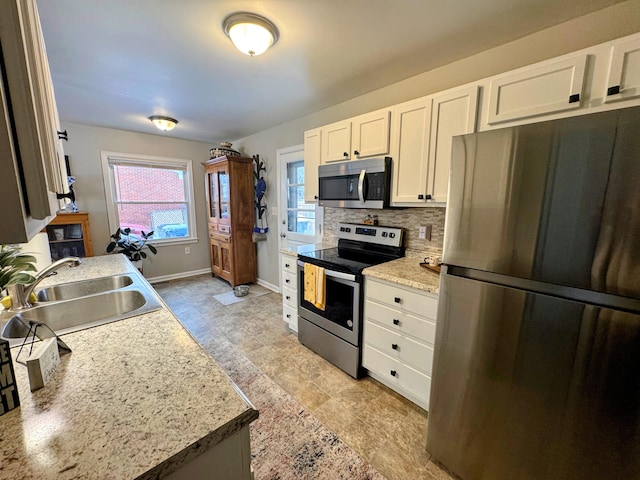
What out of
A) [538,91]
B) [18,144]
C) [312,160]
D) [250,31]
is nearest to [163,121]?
[312,160]

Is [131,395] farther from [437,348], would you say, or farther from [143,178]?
[143,178]

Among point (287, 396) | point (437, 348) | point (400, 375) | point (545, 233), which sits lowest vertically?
point (287, 396)

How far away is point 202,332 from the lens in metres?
2.82

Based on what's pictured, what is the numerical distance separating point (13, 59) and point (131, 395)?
78 cm

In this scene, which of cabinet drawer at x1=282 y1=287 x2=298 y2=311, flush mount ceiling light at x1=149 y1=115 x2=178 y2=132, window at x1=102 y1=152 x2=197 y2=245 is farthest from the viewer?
window at x1=102 y1=152 x2=197 y2=245

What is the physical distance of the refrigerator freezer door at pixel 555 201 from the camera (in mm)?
857

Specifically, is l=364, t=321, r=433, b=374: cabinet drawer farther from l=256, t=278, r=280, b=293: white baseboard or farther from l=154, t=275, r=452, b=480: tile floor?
l=256, t=278, r=280, b=293: white baseboard

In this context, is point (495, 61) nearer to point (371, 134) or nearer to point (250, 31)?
point (371, 134)

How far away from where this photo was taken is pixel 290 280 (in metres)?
2.72

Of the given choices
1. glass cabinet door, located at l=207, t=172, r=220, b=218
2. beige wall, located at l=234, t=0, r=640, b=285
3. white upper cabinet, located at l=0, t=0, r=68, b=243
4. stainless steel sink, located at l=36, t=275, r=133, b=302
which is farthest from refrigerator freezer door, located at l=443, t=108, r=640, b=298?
glass cabinet door, located at l=207, t=172, r=220, b=218

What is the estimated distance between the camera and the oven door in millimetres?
2000

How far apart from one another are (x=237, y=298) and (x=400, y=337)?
268cm

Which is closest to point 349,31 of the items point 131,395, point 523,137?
point 523,137

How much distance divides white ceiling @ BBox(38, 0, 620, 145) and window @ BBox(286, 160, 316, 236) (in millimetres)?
863
